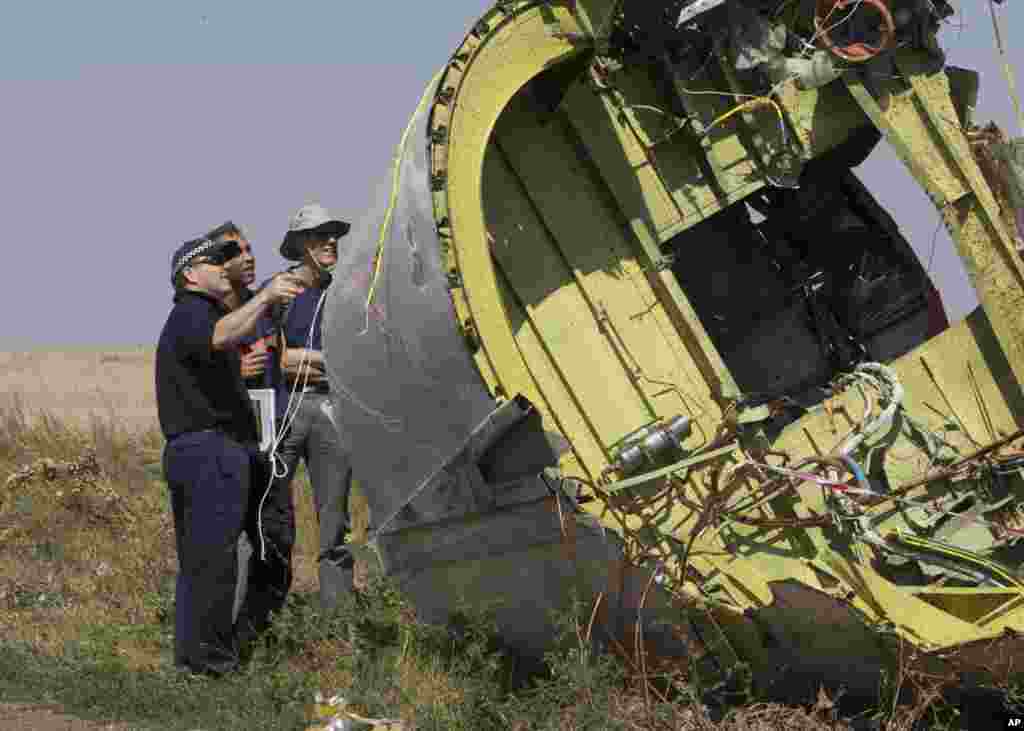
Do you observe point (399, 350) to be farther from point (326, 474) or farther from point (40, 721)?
point (326, 474)

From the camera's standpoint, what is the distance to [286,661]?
782 cm

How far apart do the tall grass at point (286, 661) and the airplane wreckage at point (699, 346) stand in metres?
0.23

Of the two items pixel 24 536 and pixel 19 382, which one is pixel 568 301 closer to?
pixel 24 536

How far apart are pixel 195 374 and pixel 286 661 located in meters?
1.44

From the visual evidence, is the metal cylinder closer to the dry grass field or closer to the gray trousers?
the gray trousers

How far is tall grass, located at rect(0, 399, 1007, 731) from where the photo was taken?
6.39m

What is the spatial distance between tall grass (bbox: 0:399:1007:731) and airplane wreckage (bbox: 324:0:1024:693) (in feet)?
0.74

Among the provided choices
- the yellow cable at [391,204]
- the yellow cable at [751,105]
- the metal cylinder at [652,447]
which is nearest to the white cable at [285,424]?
the yellow cable at [391,204]

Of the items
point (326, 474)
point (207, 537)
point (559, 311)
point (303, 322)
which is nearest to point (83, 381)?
point (303, 322)

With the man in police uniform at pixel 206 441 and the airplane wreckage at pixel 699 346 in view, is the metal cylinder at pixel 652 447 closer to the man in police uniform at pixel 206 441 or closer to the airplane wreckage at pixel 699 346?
the airplane wreckage at pixel 699 346

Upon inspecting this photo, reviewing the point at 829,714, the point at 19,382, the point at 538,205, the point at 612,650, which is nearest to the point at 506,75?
the point at 538,205

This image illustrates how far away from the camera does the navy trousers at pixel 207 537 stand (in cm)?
766

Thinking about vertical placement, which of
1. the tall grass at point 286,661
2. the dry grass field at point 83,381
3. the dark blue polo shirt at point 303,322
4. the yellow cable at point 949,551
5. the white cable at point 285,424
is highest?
the dry grass field at point 83,381

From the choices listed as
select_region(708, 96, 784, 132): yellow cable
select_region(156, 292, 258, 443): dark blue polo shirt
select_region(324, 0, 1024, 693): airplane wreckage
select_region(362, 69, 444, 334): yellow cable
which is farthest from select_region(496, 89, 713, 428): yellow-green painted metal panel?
select_region(156, 292, 258, 443): dark blue polo shirt
